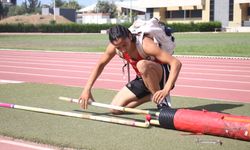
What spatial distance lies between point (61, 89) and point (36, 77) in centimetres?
261

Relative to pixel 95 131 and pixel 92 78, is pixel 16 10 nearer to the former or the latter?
pixel 92 78

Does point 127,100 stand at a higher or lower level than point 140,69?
lower

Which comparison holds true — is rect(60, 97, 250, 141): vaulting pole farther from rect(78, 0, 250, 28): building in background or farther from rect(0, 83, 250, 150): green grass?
rect(78, 0, 250, 28): building in background

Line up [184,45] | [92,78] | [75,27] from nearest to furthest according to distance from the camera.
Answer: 1. [92,78]
2. [184,45]
3. [75,27]

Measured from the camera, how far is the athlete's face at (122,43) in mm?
5473

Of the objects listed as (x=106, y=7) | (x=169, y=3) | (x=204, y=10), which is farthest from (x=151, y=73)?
(x=106, y=7)

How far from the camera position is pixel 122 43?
5.51 meters

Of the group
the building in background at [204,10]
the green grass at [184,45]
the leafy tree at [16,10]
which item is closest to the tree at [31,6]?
the leafy tree at [16,10]

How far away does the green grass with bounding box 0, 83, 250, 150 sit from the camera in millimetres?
4918

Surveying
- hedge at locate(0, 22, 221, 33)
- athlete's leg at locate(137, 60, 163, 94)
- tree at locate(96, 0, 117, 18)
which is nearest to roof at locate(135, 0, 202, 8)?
hedge at locate(0, 22, 221, 33)

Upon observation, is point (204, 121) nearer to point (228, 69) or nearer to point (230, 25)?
point (228, 69)

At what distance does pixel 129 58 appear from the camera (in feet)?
19.9

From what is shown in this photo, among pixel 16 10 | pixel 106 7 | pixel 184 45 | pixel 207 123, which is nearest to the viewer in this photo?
pixel 207 123

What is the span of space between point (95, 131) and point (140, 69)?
0.98 metres
